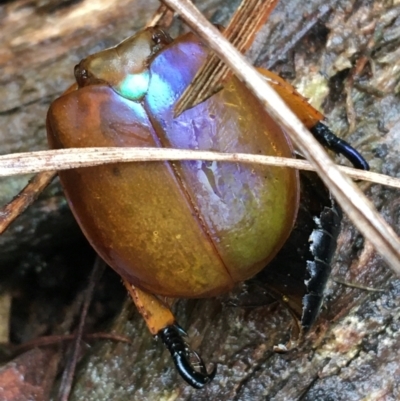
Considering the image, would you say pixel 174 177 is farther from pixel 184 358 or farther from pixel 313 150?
pixel 184 358

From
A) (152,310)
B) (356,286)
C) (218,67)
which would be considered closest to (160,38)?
(218,67)

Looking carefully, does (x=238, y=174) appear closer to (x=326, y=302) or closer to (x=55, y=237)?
(x=326, y=302)

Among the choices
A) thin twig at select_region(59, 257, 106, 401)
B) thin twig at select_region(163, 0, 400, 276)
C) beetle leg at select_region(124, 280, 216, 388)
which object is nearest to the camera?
thin twig at select_region(163, 0, 400, 276)

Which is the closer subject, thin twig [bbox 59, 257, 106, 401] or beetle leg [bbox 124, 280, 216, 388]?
beetle leg [bbox 124, 280, 216, 388]

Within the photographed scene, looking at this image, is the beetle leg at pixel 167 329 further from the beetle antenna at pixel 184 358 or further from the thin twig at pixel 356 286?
the thin twig at pixel 356 286

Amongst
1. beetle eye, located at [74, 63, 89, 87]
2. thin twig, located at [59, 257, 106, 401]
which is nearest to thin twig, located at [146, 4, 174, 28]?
beetle eye, located at [74, 63, 89, 87]

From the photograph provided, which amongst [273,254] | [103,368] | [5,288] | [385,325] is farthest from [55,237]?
[385,325]

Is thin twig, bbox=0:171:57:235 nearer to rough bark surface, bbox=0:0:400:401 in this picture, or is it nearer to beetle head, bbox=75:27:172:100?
rough bark surface, bbox=0:0:400:401
